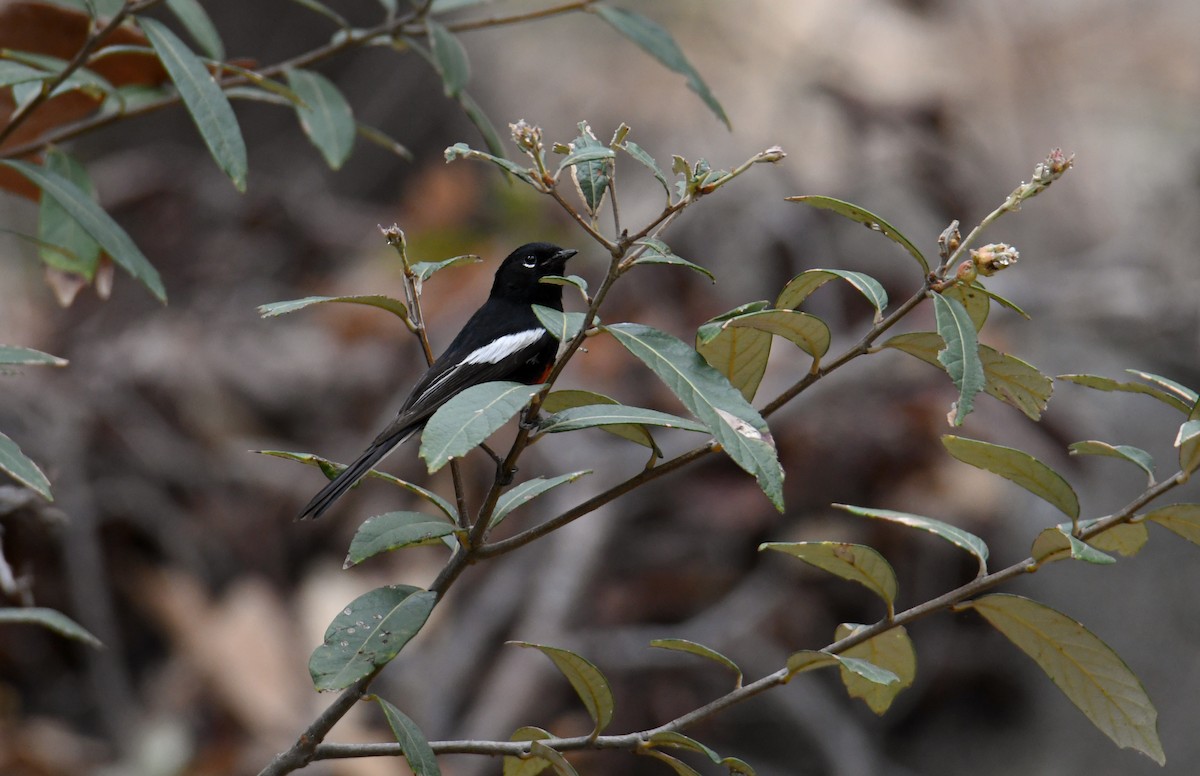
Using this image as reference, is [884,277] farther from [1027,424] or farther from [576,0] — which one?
[576,0]

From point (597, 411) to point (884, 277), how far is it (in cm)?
484

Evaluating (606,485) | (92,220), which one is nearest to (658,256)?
(92,220)

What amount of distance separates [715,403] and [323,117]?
142 centimetres

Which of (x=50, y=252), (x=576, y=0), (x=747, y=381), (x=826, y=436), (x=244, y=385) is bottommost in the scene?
(x=244, y=385)

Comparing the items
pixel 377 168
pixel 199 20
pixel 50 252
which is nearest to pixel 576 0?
pixel 199 20

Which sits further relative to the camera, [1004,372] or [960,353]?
[1004,372]

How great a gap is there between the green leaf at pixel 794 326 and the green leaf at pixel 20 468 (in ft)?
2.82

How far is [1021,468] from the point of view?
1.43 meters

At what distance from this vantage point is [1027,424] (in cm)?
494

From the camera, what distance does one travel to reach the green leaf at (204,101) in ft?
5.77

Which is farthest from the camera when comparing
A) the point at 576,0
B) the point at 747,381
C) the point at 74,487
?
the point at 74,487

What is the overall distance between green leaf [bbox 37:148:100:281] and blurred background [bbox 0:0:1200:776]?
3.09 ft

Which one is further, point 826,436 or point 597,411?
point 826,436

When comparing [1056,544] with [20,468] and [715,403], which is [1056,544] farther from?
[20,468]
